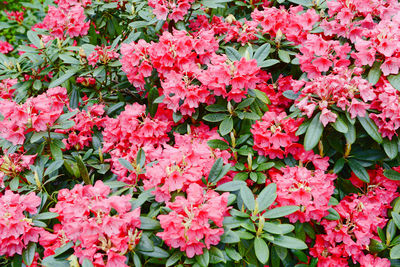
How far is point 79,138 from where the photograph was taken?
1.92 metres

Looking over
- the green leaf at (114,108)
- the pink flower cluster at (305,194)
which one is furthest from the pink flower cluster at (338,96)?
the green leaf at (114,108)

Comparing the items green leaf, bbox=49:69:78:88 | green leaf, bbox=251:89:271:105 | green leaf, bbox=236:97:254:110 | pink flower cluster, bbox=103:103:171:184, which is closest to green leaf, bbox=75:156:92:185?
pink flower cluster, bbox=103:103:171:184

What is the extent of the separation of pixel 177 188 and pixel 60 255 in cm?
46

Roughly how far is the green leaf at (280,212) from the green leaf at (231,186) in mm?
142

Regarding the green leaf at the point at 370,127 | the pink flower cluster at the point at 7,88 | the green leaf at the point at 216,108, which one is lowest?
the pink flower cluster at the point at 7,88

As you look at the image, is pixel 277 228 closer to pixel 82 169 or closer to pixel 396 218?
pixel 396 218

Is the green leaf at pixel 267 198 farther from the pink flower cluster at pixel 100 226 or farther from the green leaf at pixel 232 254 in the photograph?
the pink flower cluster at pixel 100 226

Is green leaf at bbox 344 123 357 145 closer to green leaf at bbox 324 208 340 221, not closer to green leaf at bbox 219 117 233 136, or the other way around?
green leaf at bbox 324 208 340 221

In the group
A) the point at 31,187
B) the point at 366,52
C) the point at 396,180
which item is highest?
the point at 366,52

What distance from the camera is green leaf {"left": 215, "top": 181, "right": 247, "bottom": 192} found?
145 cm

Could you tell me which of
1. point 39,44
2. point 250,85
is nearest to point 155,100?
point 250,85

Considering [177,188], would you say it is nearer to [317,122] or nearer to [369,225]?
[317,122]

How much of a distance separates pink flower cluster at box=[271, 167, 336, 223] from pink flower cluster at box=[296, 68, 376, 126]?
0.71 ft

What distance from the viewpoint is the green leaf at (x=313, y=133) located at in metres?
1.47
